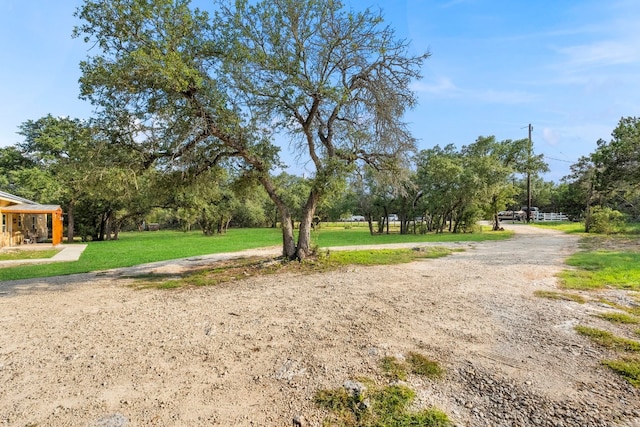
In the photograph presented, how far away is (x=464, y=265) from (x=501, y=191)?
19.4 m

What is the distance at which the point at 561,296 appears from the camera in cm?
596

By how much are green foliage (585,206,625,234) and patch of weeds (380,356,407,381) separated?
23.3 m

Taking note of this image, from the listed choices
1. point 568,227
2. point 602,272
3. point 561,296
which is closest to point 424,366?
point 561,296

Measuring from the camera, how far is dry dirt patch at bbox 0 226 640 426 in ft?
8.87

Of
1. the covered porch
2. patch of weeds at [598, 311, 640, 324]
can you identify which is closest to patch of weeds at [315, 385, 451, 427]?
patch of weeds at [598, 311, 640, 324]

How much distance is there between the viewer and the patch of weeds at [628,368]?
2.98 metres

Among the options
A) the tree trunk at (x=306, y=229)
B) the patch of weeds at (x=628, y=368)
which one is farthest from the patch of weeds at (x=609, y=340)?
the tree trunk at (x=306, y=229)

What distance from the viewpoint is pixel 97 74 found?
696 cm

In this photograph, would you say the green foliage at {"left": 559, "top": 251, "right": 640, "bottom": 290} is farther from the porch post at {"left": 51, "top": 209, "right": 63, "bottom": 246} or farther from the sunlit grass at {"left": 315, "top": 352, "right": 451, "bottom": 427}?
the porch post at {"left": 51, "top": 209, "right": 63, "bottom": 246}

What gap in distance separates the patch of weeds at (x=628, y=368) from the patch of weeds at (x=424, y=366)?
1.57 meters

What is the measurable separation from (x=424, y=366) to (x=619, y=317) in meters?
3.32

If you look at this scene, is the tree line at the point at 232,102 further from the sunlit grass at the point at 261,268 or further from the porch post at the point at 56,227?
the porch post at the point at 56,227

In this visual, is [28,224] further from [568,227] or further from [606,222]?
[568,227]

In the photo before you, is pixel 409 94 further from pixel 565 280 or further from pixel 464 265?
pixel 565 280
